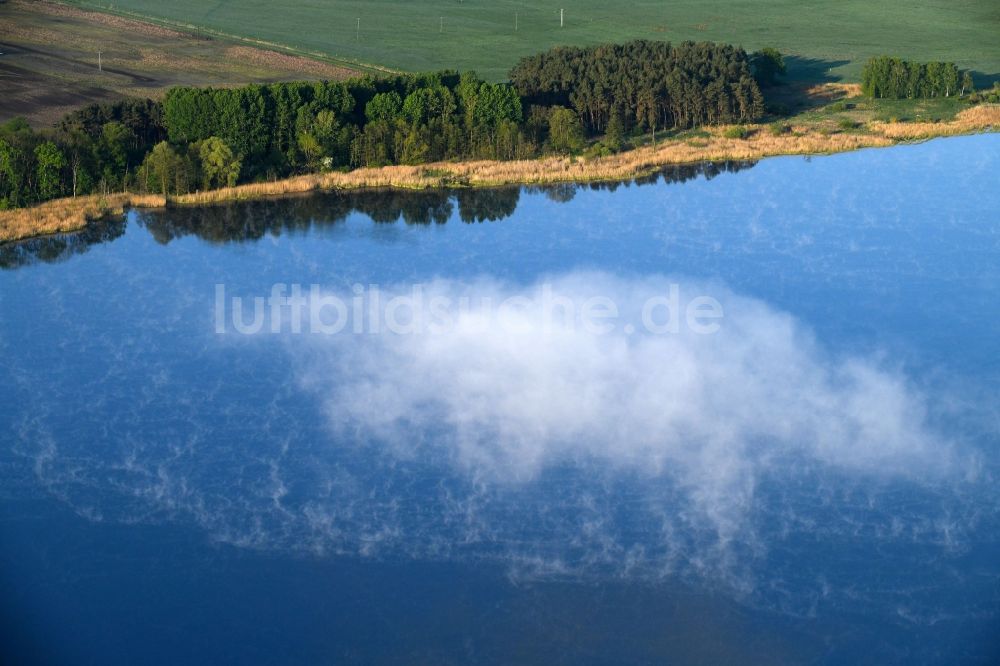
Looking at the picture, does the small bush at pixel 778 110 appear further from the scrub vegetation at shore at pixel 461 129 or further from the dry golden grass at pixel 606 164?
the dry golden grass at pixel 606 164

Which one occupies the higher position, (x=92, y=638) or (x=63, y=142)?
(x=63, y=142)

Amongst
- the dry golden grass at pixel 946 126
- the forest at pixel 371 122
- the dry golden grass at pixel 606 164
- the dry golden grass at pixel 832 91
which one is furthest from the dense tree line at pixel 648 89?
the dry golden grass at pixel 946 126

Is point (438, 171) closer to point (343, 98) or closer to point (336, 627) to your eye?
point (343, 98)

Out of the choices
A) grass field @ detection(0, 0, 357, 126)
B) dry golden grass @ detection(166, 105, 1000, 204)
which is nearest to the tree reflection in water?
dry golden grass @ detection(166, 105, 1000, 204)

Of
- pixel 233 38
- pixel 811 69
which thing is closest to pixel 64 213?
pixel 233 38

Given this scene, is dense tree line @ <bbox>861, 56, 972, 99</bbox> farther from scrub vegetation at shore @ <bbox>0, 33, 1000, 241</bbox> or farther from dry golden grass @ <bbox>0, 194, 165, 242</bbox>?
dry golden grass @ <bbox>0, 194, 165, 242</bbox>

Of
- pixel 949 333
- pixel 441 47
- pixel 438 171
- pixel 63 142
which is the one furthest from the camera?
pixel 441 47

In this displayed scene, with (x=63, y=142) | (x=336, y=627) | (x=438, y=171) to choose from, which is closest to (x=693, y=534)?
(x=336, y=627)
